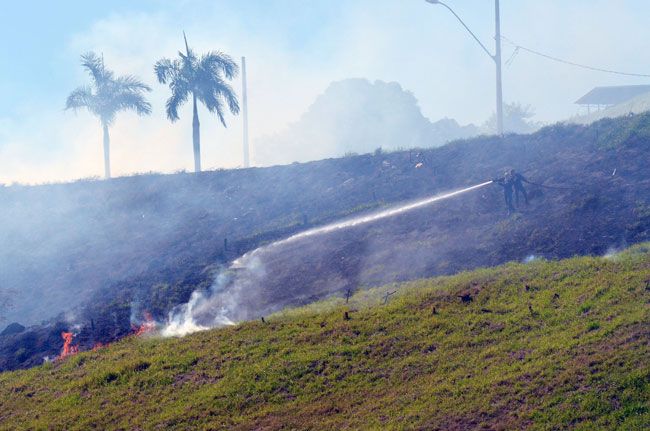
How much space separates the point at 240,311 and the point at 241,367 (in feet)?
18.2

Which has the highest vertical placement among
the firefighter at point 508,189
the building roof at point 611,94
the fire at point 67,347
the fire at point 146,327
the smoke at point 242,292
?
the building roof at point 611,94

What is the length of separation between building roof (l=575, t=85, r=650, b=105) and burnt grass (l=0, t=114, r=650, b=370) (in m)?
33.2

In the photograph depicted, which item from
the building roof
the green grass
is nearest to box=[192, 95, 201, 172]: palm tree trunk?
the green grass

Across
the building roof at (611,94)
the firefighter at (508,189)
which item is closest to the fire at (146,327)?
the firefighter at (508,189)

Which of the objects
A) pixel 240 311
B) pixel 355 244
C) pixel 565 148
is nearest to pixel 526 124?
pixel 565 148

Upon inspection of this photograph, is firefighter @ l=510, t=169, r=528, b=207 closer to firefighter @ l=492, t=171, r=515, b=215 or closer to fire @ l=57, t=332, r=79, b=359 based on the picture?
firefighter @ l=492, t=171, r=515, b=215

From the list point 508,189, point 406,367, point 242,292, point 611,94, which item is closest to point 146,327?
point 242,292

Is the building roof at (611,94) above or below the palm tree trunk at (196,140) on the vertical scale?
above

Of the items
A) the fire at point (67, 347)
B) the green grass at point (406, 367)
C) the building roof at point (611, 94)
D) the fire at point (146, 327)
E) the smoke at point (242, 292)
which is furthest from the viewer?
the building roof at point (611, 94)

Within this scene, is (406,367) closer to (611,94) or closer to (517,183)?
(517,183)

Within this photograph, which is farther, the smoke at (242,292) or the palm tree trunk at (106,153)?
the palm tree trunk at (106,153)

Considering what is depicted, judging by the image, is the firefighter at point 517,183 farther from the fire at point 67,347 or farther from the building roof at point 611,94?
the building roof at point 611,94

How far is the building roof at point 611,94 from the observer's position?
63.2 meters

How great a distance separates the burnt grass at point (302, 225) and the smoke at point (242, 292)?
27 centimetres
